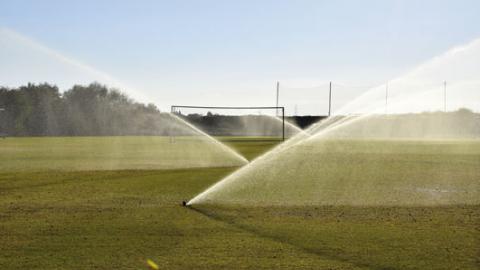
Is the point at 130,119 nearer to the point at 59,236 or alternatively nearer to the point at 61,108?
the point at 61,108

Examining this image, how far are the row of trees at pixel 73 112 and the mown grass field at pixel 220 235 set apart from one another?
79.3 metres

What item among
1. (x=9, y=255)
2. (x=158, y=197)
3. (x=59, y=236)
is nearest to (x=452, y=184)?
(x=158, y=197)

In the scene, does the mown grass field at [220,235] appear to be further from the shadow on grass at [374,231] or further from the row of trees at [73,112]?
the row of trees at [73,112]

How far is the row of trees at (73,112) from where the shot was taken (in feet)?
294

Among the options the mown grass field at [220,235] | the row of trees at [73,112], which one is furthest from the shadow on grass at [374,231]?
the row of trees at [73,112]

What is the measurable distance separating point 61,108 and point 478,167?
3074 inches

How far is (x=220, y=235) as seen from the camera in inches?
368

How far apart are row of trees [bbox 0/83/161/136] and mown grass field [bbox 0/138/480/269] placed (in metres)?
79.3

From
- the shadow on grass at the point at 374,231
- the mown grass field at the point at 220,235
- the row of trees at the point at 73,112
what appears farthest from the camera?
the row of trees at the point at 73,112

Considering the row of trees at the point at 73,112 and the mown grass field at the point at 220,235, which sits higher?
the row of trees at the point at 73,112

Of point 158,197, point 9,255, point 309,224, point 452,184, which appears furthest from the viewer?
point 452,184

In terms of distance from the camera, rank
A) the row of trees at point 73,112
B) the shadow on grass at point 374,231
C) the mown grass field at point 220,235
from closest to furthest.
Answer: the mown grass field at point 220,235
the shadow on grass at point 374,231
the row of trees at point 73,112

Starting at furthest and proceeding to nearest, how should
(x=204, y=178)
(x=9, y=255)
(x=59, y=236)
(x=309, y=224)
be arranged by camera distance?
(x=204, y=178), (x=309, y=224), (x=59, y=236), (x=9, y=255)

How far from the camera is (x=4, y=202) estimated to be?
1320 centimetres
